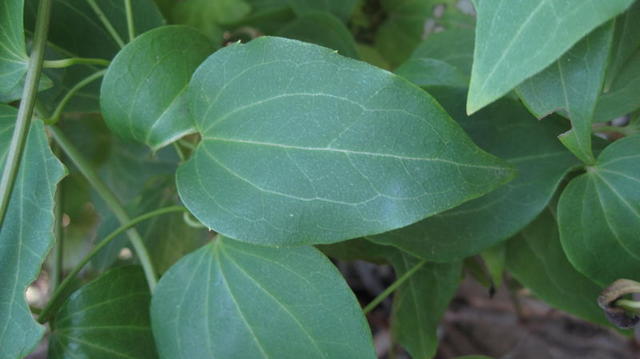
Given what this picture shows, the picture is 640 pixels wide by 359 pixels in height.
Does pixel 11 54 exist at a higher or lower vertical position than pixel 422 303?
higher

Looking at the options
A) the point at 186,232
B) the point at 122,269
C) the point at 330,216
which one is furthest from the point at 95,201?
the point at 330,216

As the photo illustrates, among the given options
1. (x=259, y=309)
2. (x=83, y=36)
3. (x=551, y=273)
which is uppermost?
(x=83, y=36)

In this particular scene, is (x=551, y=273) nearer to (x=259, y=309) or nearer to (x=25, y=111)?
(x=259, y=309)

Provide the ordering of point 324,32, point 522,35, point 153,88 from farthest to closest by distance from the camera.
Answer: point 324,32, point 153,88, point 522,35

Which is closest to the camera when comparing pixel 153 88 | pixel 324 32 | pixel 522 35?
pixel 522 35

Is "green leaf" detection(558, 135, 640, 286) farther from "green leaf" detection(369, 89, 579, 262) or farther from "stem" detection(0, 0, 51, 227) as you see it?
"stem" detection(0, 0, 51, 227)

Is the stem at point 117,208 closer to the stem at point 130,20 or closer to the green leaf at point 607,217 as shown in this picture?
the stem at point 130,20

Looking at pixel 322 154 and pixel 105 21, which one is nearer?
pixel 322 154

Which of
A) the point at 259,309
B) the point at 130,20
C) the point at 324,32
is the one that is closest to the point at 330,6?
the point at 324,32
